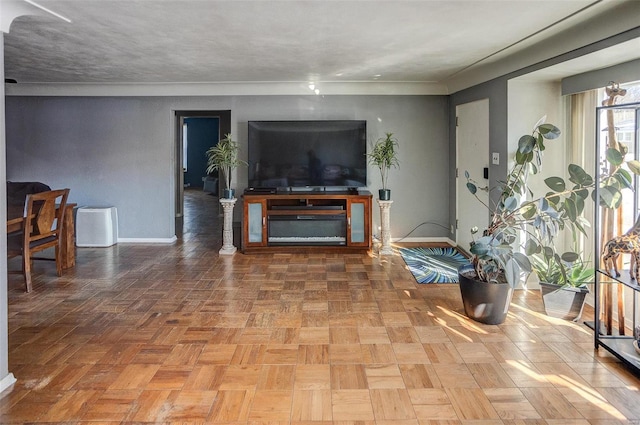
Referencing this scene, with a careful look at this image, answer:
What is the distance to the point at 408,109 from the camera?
6.48 meters

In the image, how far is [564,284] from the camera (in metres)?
3.62

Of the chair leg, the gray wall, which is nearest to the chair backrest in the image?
the chair leg

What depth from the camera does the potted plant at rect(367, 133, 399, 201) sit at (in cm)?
592

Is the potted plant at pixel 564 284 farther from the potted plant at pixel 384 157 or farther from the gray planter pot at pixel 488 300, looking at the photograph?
the potted plant at pixel 384 157

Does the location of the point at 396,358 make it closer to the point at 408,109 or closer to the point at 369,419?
the point at 369,419

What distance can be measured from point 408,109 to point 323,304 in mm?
3446

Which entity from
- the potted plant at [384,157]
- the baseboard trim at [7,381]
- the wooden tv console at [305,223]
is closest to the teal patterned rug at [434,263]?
the wooden tv console at [305,223]

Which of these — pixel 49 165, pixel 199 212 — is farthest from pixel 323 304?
pixel 199 212

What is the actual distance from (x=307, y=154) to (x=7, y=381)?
4.25 meters

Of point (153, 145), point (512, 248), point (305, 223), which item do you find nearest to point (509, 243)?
point (512, 248)

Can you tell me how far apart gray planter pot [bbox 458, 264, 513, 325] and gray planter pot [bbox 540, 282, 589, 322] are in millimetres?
363

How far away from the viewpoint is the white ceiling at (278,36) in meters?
3.05

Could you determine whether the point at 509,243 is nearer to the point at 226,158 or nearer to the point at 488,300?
the point at 488,300

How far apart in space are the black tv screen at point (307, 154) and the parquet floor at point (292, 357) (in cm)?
182
